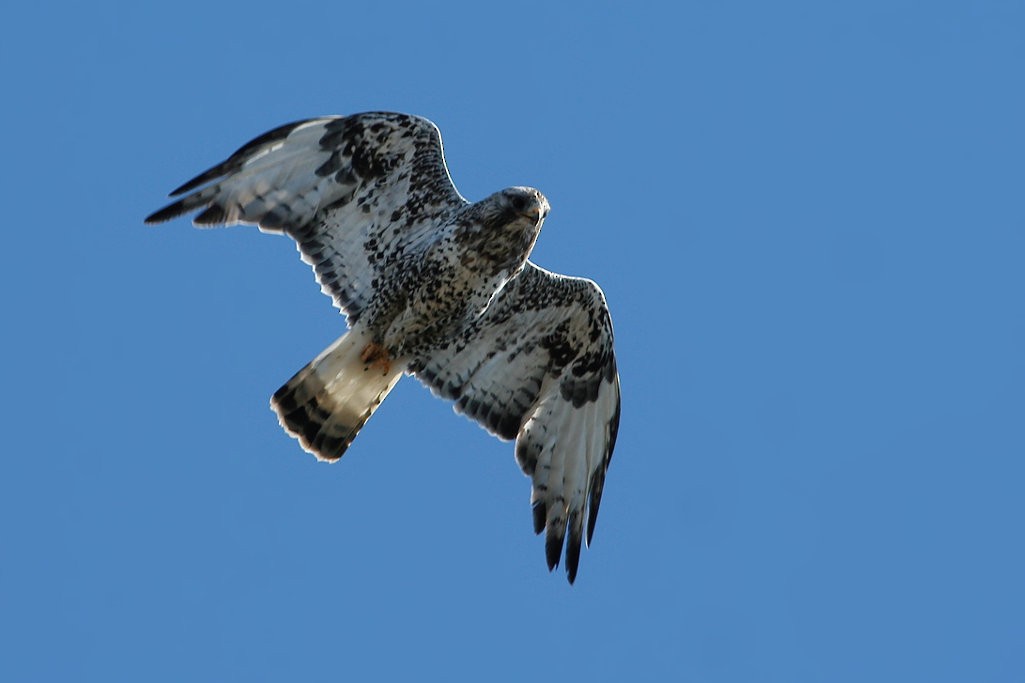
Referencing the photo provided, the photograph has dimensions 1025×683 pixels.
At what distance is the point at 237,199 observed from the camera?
12938 mm

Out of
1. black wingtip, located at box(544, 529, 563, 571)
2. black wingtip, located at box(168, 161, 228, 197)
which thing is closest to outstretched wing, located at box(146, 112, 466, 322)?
black wingtip, located at box(168, 161, 228, 197)

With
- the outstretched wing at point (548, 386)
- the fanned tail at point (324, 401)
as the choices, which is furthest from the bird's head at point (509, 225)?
the fanned tail at point (324, 401)

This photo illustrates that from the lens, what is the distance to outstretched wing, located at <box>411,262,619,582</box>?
43.9ft

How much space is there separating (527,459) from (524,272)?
126 cm

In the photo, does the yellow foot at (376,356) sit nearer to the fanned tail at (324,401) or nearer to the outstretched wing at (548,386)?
the fanned tail at (324,401)

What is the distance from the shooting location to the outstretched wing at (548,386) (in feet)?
43.9

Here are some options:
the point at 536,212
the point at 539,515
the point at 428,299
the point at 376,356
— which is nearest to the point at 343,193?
the point at 428,299

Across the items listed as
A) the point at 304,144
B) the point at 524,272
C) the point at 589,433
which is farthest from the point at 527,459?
the point at 304,144

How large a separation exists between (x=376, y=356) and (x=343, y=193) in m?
1.08

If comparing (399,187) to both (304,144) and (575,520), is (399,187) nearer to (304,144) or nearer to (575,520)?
(304,144)

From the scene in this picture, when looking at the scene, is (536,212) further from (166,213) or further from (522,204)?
(166,213)

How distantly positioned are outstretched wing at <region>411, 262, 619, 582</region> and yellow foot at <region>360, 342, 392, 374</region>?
0.39m

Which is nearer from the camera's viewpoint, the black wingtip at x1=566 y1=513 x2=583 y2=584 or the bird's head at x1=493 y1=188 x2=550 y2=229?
the bird's head at x1=493 y1=188 x2=550 y2=229

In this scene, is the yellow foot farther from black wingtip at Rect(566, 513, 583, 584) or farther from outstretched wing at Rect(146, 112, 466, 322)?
black wingtip at Rect(566, 513, 583, 584)
